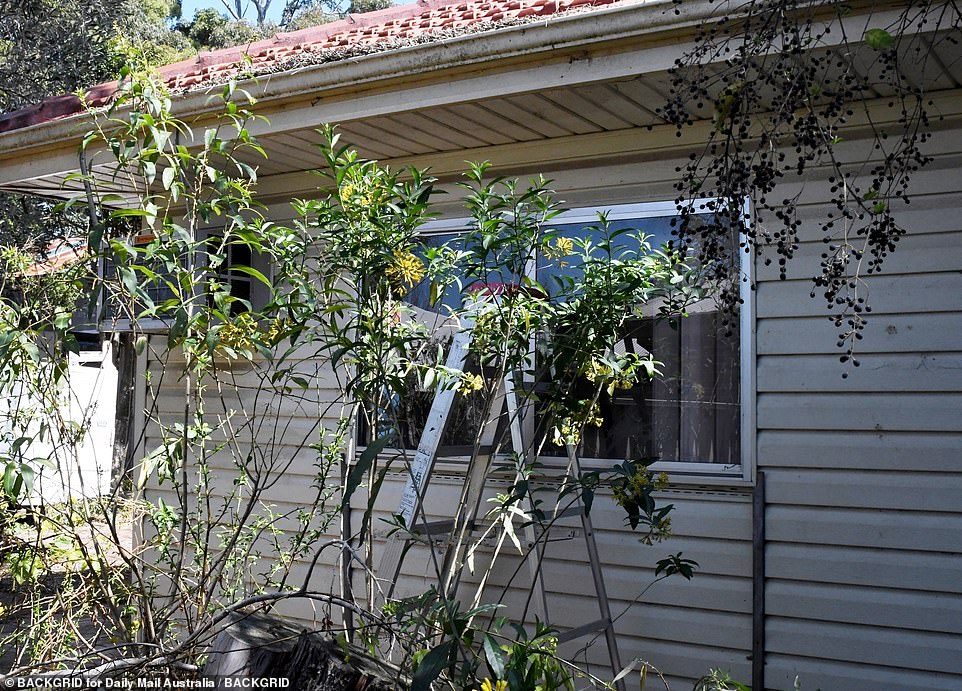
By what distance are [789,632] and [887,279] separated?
1.49 meters

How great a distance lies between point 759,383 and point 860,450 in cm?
48

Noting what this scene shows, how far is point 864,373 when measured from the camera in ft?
12.2

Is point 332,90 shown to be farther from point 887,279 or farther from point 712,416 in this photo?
point 887,279

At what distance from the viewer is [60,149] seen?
5035 mm

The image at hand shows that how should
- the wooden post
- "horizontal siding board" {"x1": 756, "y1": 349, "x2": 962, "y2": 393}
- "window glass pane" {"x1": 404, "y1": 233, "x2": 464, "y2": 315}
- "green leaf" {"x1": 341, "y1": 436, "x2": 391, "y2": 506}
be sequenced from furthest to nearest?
1. "window glass pane" {"x1": 404, "y1": 233, "x2": 464, "y2": 315}
2. the wooden post
3. "horizontal siding board" {"x1": 756, "y1": 349, "x2": 962, "y2": 393}
4. "green leaf" {"x1": 341, "y1": 436, "x2": 391, "y2": 506}

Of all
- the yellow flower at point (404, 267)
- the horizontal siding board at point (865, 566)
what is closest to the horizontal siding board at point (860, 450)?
the horizontal siding board at point (865, 566)

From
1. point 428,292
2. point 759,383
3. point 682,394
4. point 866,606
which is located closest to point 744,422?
point 759,383

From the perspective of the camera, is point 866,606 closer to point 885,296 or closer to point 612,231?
point 885,296

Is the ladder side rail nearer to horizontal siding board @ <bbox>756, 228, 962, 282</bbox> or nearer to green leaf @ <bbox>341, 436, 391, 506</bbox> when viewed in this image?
green leaf @ <bbox>341, 436, 391, 506</bbox>

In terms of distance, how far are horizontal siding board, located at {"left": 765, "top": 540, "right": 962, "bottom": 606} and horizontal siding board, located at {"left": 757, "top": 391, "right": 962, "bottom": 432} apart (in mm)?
484

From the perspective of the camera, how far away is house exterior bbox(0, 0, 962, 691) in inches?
139

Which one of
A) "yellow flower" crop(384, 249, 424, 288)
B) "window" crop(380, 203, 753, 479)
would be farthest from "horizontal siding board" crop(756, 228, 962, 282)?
"yellow flower" crop(384, 249, 424, 288)

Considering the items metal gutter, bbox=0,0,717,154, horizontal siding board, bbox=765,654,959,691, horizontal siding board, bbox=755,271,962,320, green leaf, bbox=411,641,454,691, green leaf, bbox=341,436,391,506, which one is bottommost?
horizontal siding board, bbox=765,654,959,691

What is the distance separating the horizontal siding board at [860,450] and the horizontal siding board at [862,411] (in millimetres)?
30
